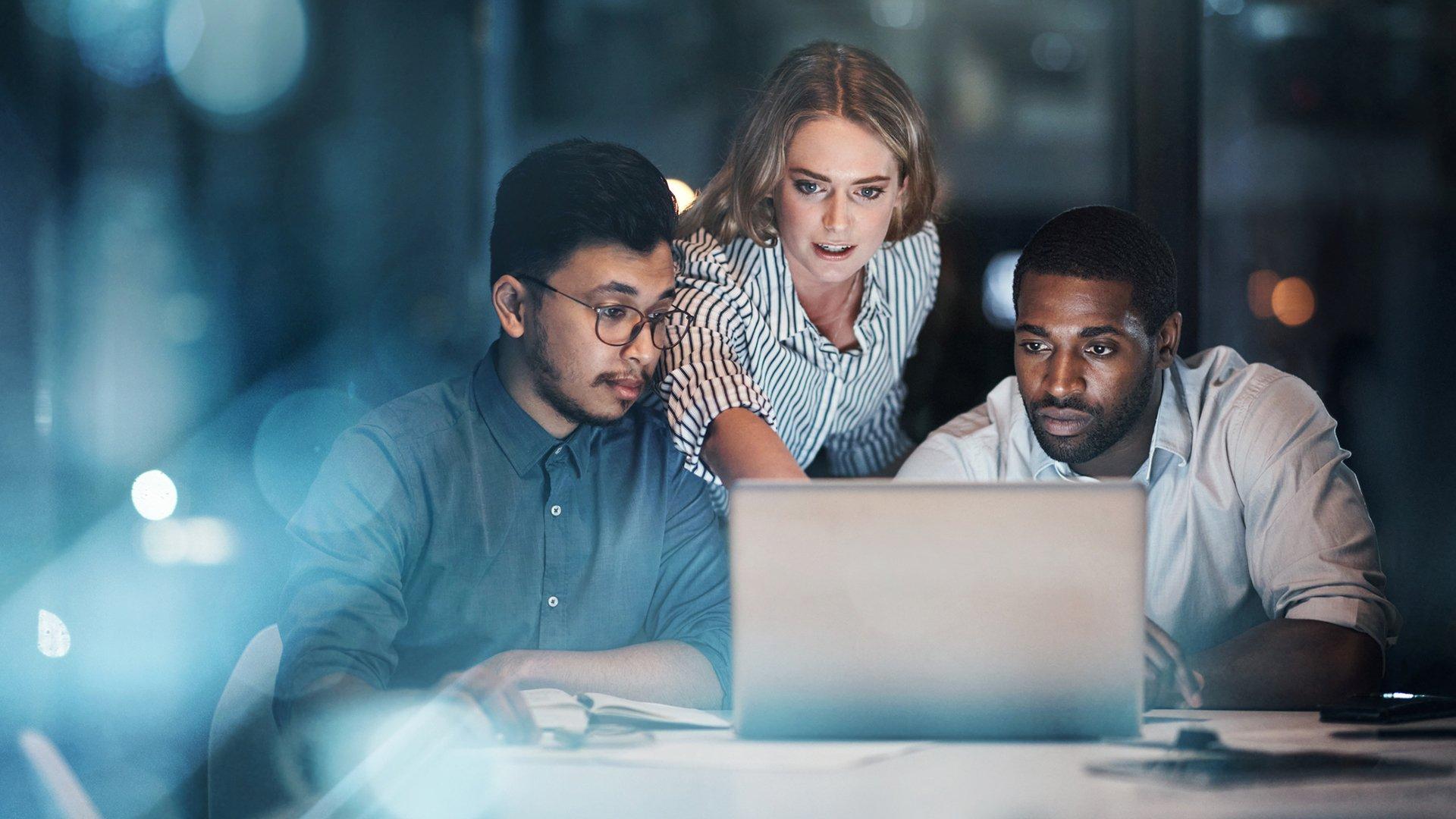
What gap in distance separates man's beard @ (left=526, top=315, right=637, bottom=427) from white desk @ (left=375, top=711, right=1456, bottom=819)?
3.20ft

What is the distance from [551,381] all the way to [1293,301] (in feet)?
8.23

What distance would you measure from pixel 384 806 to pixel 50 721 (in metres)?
1.88

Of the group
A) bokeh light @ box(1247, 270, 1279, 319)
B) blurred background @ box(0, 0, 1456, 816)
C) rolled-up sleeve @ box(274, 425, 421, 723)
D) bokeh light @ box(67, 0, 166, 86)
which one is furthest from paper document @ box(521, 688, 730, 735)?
bokeh light @ box(1247, 270, 1279, 319)

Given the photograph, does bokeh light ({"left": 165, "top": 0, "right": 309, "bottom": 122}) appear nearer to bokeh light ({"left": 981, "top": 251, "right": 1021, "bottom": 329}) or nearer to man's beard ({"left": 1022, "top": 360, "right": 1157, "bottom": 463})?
bokeh light ({"left": 981, "top": 251, "right": 1021, "bottom": 329})

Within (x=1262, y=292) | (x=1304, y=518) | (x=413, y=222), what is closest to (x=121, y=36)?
(x=413, y=222)

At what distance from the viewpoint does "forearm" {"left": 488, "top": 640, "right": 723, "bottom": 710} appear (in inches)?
65.0

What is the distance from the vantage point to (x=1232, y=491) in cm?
218

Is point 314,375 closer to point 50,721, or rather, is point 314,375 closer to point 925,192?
point 50,721

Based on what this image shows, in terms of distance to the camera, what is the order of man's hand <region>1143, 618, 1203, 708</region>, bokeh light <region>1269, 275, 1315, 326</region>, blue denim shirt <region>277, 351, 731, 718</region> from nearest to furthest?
man's hand <region>1143, 618, 1203, 708</region>
blue denim shirt <region>277, 351, 731, 718</region>
bokeh light <region>1269, 275, 1315, 326</region>

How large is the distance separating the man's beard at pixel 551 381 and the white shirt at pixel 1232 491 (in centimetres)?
67

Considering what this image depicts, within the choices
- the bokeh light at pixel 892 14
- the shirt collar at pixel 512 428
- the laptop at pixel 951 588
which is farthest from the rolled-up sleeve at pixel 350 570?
the bokeh light at pixel 892 14

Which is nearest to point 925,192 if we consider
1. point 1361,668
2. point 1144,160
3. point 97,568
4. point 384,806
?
point 1144,160

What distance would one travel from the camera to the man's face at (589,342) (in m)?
2.06

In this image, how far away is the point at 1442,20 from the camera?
3.50 m
